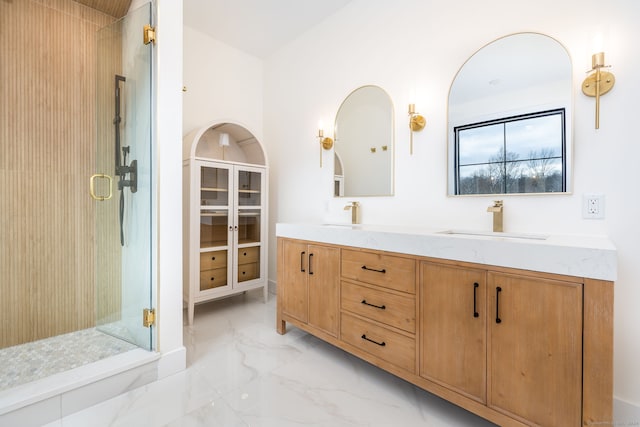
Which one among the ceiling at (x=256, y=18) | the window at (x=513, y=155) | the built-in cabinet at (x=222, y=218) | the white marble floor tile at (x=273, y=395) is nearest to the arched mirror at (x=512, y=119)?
the window at (x=513, y=155)

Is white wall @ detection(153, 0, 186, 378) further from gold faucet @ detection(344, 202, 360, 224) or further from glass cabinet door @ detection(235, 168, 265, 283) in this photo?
gold faucet @ detection(344, 202, 360, 224)

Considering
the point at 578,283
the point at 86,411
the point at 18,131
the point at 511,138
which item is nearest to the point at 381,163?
the point at 511,138

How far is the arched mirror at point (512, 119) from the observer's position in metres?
1.53

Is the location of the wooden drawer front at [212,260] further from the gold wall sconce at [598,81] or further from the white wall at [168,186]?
the gold wall sconce at [598,81]

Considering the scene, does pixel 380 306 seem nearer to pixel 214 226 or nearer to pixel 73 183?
pixel 214 226

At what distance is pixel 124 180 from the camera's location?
204 centimetres

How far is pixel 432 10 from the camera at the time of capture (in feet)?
6.57

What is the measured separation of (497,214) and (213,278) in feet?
7.71

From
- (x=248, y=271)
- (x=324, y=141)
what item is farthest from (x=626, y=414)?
(x=248, y=271)

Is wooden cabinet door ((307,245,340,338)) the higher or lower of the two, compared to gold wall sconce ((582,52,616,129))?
lower

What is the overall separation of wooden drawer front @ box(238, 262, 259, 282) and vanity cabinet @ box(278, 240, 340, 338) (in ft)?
2.45

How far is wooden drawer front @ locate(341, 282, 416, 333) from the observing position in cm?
154

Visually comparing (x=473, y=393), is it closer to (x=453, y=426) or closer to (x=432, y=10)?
(x=453, y=426)

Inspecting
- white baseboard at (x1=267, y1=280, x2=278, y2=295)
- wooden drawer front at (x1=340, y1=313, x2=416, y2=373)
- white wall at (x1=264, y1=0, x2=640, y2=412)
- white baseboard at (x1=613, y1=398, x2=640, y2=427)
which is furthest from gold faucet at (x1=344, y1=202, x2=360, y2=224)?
white baseboard at (x1=613, y1=398, x2=640, y2=427)
